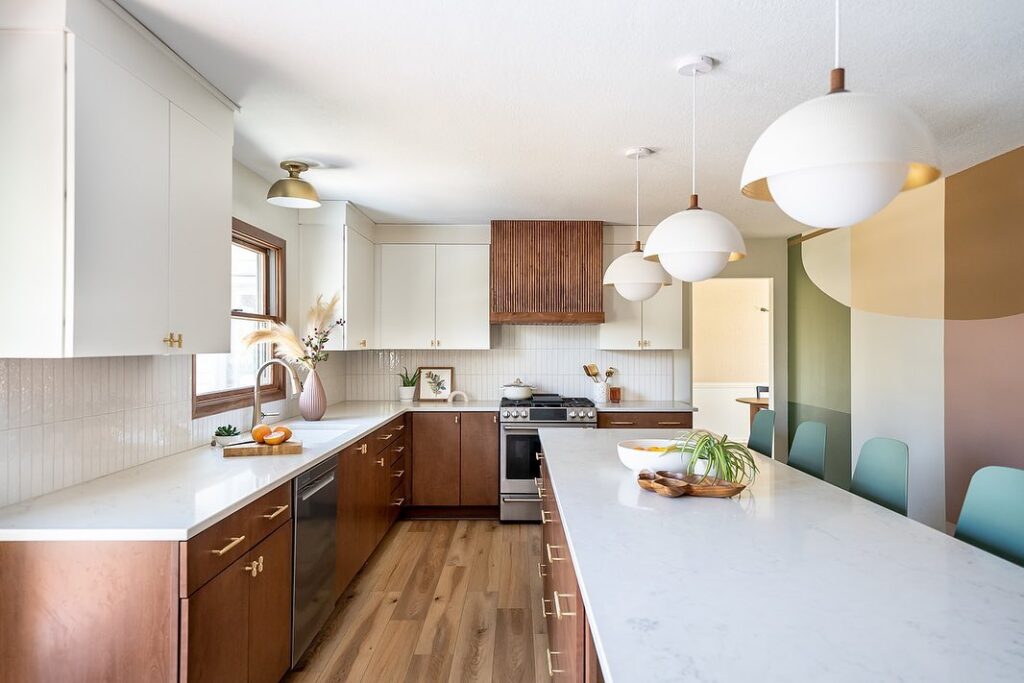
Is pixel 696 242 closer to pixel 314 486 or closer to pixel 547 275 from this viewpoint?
pixel 314 486

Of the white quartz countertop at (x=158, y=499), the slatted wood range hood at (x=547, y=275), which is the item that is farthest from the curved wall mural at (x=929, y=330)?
the white quartz countertop at (x=158, y=499)

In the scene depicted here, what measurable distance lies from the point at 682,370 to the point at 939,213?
229cm

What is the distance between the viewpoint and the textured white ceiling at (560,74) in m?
1.86

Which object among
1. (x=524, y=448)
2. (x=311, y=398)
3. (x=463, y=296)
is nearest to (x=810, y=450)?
(x=524, y=448)

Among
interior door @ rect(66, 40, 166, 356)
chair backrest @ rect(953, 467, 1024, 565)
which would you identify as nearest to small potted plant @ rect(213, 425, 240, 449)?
interior door @ rect(66, 40, 166, 356)

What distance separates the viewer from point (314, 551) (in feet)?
8.99

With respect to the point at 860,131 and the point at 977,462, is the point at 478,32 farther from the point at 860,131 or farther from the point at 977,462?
the point at 977,462

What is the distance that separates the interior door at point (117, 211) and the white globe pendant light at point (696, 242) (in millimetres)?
1697

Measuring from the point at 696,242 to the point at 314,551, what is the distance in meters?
2.09

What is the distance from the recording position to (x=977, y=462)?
142 inches

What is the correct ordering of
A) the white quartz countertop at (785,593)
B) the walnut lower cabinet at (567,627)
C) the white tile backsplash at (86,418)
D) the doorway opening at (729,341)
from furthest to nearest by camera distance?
1. the doorway opening at (729,341)
2. the white tile backsplash at (86,418)
3. the walnut lower cabinet at (567,627)
4. the white quartz countertop at (785,593)

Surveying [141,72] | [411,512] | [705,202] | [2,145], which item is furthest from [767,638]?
[411,512]

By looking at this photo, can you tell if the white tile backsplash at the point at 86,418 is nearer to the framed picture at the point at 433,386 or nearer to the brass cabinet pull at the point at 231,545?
the brass cabinet pull at the point at 231,545

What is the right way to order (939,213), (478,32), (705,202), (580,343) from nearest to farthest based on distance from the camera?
(478,32) → (939,213) → (705,202) → (580,343)
